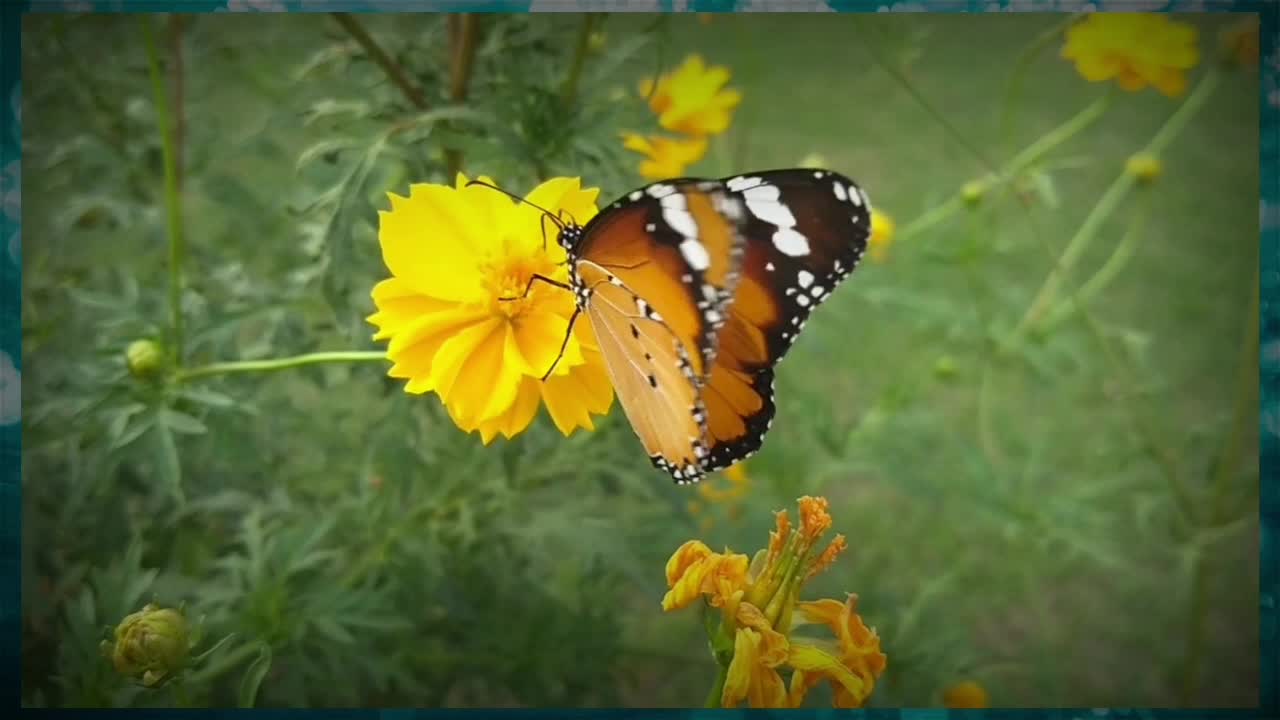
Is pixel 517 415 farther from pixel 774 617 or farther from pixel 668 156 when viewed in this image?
pixel 668 156

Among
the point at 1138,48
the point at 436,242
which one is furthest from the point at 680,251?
the point at 1138,48

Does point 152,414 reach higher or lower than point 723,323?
lower

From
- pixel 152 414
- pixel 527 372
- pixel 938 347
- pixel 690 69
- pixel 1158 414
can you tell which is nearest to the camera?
pixel 527 372

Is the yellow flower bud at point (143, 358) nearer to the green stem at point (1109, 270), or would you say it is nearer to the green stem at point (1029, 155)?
the green stem at point (1029, 155)

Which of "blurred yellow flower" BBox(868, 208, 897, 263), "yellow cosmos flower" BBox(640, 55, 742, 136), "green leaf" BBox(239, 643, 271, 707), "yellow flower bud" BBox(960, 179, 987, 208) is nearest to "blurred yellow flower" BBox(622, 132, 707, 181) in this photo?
"yellow cosmos flower" BBox(640, 55, 742, 136)

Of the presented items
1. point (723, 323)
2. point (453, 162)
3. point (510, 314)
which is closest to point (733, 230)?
point (723, 323)

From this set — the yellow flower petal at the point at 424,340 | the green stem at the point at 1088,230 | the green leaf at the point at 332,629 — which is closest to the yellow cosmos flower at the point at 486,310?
the yellow flower petal at the point at 424,340

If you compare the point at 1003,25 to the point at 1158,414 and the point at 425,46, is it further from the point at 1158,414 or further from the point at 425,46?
the point at 425,46
